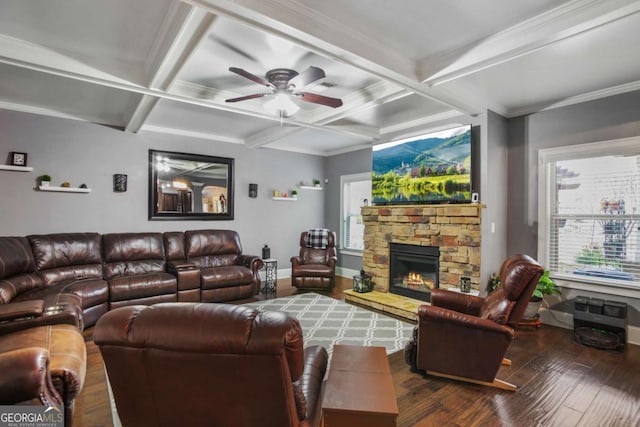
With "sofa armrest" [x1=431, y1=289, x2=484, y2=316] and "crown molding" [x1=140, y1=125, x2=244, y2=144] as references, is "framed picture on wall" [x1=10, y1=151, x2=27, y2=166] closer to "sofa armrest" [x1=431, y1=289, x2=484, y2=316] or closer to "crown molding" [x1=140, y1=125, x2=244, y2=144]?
"crown molding" [x1=140, y1=125, x2=244, y2=144]

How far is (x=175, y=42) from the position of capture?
2443 mm

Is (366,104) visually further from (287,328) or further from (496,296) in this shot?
(287,328)

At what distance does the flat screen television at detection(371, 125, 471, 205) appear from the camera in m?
4.23

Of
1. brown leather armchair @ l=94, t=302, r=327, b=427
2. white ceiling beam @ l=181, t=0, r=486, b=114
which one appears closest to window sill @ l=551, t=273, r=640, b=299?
white ceiling beam @ l=181, t=0, r=486, b=114

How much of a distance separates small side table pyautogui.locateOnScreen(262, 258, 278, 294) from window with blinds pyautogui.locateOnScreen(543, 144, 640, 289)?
4.00 metres

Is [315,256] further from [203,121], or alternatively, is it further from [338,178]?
[203,121]

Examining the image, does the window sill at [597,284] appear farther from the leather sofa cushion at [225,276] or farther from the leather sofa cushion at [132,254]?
the leather sofa cushion at [132,254]

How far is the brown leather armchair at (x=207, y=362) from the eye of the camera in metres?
1.12

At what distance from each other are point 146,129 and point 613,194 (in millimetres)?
6379

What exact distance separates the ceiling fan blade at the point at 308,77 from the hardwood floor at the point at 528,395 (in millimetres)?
2541

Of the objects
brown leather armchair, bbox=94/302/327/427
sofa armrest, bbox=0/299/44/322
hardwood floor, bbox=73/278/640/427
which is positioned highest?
brown leather armchair, bbox=94/302/327/427

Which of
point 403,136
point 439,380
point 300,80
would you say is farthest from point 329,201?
point 439,380

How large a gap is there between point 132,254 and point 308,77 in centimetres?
372

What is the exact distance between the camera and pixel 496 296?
9.02ft
